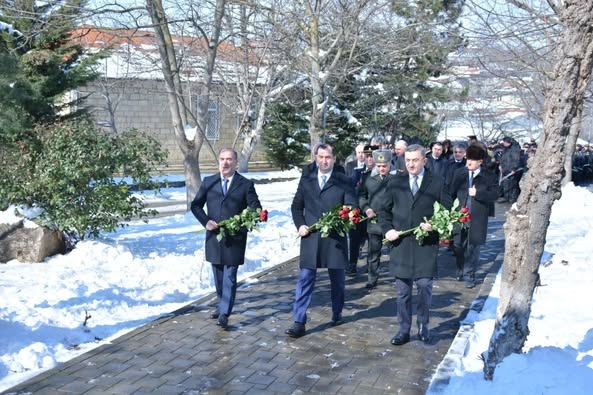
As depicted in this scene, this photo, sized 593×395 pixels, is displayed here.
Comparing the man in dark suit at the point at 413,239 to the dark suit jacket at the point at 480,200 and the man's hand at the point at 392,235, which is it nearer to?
the man's hand at the point at 392,235

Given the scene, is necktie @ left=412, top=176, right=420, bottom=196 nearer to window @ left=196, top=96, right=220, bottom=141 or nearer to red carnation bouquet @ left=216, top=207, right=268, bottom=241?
red carnation bouquet @ left=216, top=207, right=268, bottom=241

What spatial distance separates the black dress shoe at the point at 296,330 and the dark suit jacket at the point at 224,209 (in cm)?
87

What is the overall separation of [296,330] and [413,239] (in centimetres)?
151

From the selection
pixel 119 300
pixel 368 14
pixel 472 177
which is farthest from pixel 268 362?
pixel 368 14

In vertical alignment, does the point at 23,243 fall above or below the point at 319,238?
below

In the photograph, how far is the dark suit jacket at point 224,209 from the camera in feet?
23.6

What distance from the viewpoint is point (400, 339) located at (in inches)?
267

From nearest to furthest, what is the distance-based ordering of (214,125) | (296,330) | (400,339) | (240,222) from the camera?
(400,339), (296,330), (240,222), (214,125)

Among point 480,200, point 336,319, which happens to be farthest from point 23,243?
point 480,200

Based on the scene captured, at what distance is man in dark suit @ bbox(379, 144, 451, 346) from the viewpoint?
6.66 meters

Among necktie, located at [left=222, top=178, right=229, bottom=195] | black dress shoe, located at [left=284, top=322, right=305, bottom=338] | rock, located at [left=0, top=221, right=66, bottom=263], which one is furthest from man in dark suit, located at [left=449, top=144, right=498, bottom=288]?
rock, located at [left=0, top=221, right=66, bottom=263]

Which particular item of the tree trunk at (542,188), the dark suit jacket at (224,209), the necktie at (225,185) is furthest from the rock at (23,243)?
the tree trunk at (542,188)

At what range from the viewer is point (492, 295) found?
8.89m

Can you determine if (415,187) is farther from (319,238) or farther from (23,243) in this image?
(23,243)
